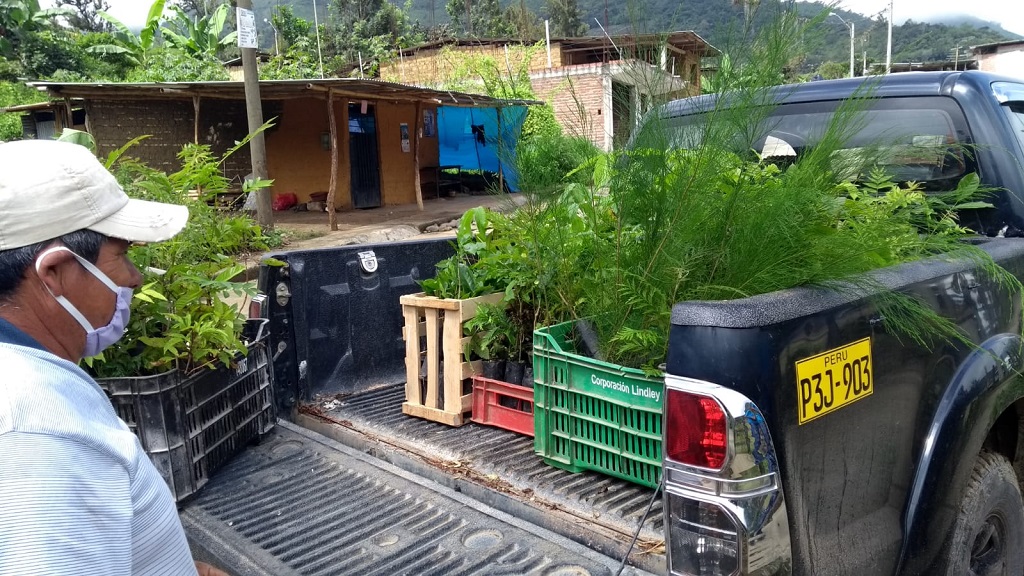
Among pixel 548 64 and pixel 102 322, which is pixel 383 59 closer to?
pixel 548 64

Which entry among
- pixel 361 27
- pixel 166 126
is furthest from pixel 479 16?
pixel 166 126

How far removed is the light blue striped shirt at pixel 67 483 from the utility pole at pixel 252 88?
7656 mm

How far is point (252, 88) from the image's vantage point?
9.76m

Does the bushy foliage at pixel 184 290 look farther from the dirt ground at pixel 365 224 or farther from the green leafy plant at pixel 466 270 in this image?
the dirt ground at pixel 365 224

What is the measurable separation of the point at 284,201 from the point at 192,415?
14333 millimetres

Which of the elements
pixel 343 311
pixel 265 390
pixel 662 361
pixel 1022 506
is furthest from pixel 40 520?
pixel 1022 506

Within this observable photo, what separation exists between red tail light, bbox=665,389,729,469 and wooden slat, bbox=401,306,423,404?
1.68m

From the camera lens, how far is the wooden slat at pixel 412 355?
10.3ft

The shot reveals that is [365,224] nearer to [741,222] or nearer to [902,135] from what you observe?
[902,135]

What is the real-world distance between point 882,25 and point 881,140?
0.36 m

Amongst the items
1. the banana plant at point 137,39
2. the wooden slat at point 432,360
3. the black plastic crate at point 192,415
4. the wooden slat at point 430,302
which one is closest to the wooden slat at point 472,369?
the wooden slat at point 432,360

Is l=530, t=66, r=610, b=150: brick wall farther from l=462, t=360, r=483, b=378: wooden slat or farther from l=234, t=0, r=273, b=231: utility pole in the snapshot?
l=234, t=0, r=273, b=231: utility pole

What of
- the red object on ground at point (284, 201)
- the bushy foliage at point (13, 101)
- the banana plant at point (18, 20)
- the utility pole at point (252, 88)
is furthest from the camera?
the banana plant at point (18, 20)

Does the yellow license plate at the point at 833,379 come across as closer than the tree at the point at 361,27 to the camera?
Yes
